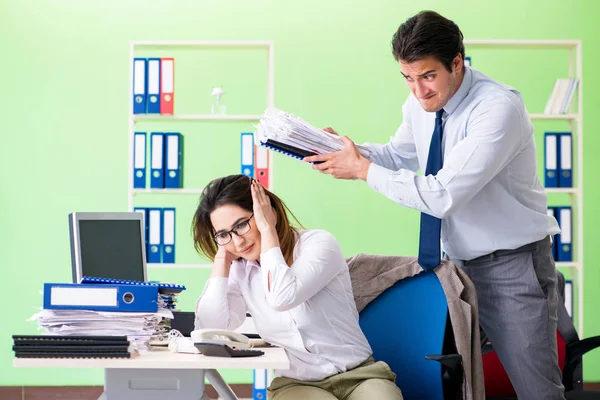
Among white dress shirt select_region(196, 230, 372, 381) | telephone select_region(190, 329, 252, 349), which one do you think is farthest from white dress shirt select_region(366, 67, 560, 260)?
telephone select_region(190, 329, 252, 349)

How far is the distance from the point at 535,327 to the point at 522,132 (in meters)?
0.53

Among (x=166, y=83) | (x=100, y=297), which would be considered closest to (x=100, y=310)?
(x=100, y=297)

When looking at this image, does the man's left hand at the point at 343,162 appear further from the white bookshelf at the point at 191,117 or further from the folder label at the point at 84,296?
the white bookshelf at the point at 191,117

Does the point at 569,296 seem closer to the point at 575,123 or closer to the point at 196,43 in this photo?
the point at 575,123

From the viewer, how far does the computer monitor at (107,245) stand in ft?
7.57

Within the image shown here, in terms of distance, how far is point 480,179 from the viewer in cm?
212

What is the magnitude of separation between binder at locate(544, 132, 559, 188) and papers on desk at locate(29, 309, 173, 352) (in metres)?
2.95

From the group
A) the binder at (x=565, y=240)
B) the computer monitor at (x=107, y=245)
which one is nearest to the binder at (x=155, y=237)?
the computer monitor at (x=107, y=245)

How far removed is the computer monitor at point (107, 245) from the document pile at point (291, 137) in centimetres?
56

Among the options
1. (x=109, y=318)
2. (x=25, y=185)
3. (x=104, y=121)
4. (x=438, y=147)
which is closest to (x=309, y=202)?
(x=104, y=121)

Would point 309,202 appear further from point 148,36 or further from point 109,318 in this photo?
point 109,318

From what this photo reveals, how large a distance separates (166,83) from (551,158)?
205 centimetres

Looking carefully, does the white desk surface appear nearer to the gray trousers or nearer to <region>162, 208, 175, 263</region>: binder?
the gray trousers

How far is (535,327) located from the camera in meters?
2.21
